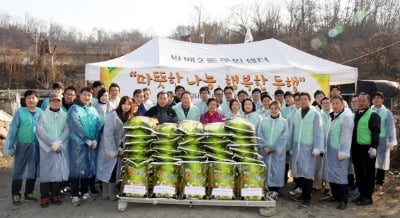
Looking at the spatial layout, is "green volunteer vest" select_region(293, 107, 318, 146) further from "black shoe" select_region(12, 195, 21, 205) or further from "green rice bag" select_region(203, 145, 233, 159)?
"black shoe" select_region(12, 195, 21, 205)

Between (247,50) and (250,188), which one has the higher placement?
(247,50)

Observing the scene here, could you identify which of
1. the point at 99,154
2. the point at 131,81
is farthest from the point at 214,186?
the point at 131,81

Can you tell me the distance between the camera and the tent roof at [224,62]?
7.59 m

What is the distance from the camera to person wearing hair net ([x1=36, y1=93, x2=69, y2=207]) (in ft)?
13.8

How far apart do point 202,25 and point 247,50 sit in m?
31.7

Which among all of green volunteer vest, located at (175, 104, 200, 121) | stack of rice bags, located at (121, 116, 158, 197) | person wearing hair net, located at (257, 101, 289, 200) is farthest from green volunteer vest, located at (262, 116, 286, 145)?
stack of rice bags, located at (121, 116, 158, 197)

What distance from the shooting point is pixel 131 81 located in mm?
7473

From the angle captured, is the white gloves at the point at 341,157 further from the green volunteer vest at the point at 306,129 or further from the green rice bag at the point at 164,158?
the green rice bag at the point at 164,158

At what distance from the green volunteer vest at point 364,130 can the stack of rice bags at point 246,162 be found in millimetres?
1458

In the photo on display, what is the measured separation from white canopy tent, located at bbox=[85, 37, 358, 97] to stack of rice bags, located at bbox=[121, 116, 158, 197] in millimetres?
3391

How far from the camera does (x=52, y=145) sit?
4168 mm

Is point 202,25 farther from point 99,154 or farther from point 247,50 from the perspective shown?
point 99,154

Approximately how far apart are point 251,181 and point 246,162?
236 mm

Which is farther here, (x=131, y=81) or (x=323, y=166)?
(x=131, y=81)
